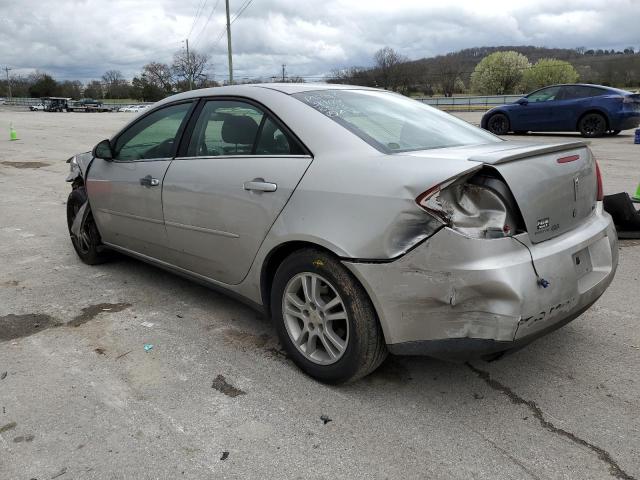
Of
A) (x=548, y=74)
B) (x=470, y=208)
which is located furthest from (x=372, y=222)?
(x=548, y=74)

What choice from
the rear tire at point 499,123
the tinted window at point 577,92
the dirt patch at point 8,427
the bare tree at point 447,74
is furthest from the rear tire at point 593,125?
the bare tree at point 447,74

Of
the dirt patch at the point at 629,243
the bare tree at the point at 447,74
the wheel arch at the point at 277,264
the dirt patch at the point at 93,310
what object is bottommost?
the dirt patch at the point at 93,310

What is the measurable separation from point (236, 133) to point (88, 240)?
237 centimetres

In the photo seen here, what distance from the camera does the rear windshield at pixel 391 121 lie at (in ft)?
9.62

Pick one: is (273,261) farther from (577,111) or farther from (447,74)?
(447,74)

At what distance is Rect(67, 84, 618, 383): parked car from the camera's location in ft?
7.63

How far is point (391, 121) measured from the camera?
3205 millimetres

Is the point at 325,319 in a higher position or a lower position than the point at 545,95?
lower

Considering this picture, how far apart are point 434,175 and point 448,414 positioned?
117cm

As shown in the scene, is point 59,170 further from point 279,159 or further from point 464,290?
point 464,290

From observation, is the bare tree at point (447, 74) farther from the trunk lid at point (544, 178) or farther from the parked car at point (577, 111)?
the trunk lid at point (544, 178)

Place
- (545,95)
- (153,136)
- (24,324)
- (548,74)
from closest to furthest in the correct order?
(24,324)
(153,136)
(545,95)
(548,74)

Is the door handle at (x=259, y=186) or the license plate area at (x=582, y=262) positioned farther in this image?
the door handle at (x=259, y=186)

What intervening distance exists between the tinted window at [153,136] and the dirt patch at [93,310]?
45.0 inches
